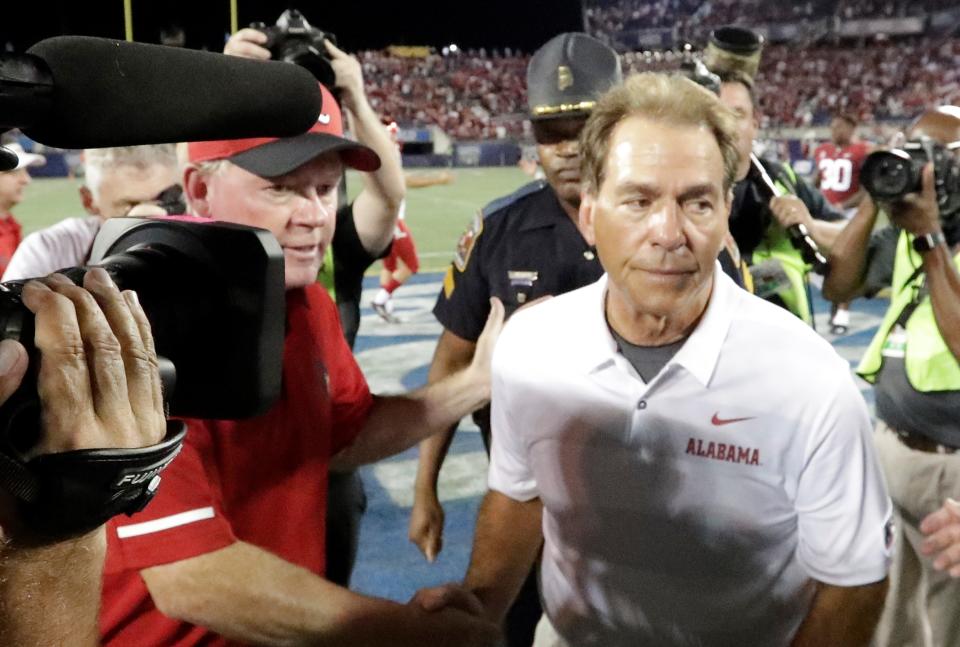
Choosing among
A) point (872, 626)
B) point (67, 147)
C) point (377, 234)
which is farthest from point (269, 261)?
point (377, 234)

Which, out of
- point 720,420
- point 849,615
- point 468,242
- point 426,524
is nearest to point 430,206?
point 468,242

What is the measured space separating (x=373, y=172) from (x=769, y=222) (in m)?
1.48

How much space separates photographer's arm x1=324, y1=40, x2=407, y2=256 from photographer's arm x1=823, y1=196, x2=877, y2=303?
1608mm

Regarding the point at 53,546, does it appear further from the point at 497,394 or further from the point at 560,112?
the point at 560,112

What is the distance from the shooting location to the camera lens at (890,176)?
2344 millimetres

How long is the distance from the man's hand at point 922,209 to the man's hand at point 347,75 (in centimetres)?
165

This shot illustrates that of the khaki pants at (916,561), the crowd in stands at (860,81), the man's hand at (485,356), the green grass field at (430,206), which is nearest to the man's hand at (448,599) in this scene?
the man's hand at (485,356)

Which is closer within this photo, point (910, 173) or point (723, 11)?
point (910, 173)

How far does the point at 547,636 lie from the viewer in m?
2.14

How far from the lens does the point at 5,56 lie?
65cm

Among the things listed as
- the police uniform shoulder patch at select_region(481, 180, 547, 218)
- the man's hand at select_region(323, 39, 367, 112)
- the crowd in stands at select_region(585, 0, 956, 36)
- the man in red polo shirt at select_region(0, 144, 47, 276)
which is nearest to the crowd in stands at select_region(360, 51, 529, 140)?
the crowd in stands at select_region(585, 0, 956, 36)

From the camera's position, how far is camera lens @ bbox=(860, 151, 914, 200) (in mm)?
2344

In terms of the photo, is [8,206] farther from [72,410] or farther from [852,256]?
[72,410]

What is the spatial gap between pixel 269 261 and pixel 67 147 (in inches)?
12.1
